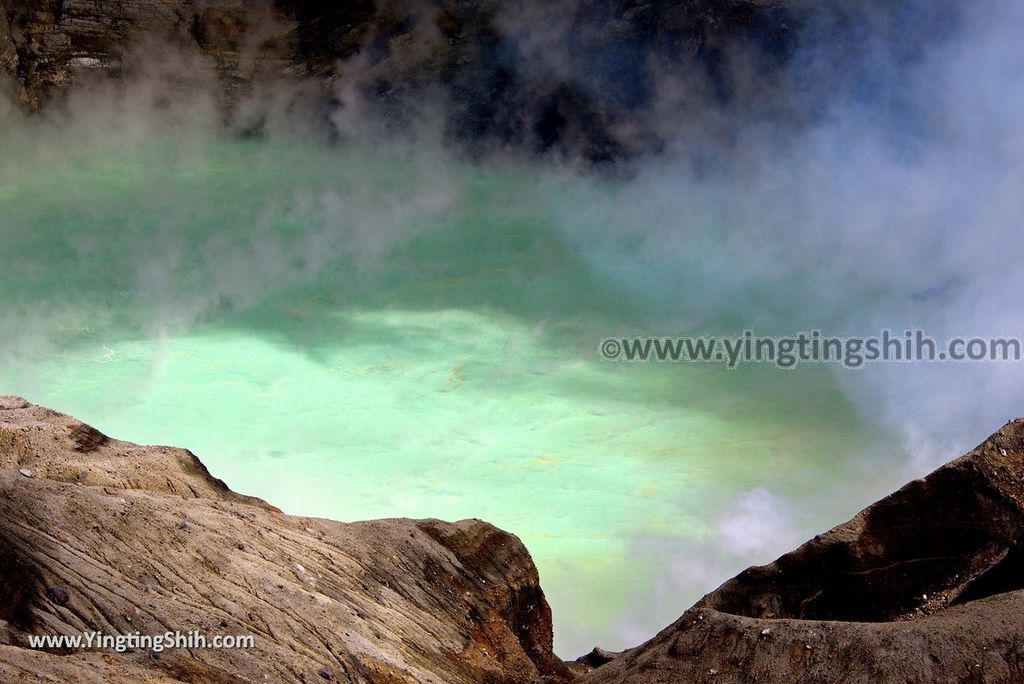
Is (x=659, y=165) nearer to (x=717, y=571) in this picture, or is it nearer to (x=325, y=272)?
(x=325, y=272)

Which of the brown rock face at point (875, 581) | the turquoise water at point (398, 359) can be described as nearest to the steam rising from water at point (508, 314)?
the turquoise water at point (398, 359)

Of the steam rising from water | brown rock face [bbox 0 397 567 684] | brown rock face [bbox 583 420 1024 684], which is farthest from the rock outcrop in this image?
brown rock face [bbox 583 420 1024 684]

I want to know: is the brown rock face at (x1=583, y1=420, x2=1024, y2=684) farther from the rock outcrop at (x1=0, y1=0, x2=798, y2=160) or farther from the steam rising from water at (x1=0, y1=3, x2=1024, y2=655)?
the rock outcrop at (x1=0, y1=0, x2=798, y2=160)

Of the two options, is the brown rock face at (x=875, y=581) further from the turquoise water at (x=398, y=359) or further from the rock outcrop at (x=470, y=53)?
the rock outcrop at (x=470, y=53)

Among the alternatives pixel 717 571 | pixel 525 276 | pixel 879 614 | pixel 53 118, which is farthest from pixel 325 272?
pixel 879 614

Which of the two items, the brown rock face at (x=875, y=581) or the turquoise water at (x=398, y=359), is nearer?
the brown rock face at (x=875, y=581)

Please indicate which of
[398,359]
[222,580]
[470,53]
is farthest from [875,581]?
[470,53]
